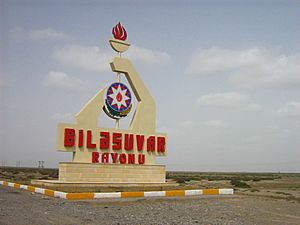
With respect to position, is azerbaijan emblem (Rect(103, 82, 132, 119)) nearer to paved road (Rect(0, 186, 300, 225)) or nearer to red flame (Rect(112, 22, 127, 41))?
red flame (Rect(112, 22, 127, 41))

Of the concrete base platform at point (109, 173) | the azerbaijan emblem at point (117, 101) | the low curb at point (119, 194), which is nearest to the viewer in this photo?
the low curb at point (119, 194)

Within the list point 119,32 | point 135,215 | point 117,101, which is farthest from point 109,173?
point 135,215

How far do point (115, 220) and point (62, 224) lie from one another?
1.84m

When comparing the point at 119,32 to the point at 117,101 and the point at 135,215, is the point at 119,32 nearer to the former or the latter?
the point at 117,101

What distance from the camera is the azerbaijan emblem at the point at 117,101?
89.3 ft

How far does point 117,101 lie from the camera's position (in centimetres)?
Result: 2764

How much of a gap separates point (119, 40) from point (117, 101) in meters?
4.74

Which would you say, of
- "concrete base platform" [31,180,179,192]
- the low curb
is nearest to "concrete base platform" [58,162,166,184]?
"concrete base platform" [31,180,179,192]

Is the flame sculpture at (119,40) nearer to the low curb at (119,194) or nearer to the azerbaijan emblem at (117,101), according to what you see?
the azerbaijan emblem at (117,101)

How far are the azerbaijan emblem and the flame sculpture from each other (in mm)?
2753

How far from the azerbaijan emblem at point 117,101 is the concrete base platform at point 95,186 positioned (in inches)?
208

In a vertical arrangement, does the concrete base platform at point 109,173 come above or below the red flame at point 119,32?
below

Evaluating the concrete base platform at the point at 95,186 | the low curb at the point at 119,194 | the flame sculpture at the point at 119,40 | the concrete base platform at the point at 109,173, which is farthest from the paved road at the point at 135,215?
the flame sculpture at the point at 119,40

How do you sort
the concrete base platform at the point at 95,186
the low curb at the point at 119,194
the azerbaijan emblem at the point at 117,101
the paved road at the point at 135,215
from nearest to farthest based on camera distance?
1. the paved road at the point at 135,215
2. the low curb at the point at 119,194
3. the concrete base platform at the point at 95,186
4. the azerbaijan emblem at the point at 117,101
